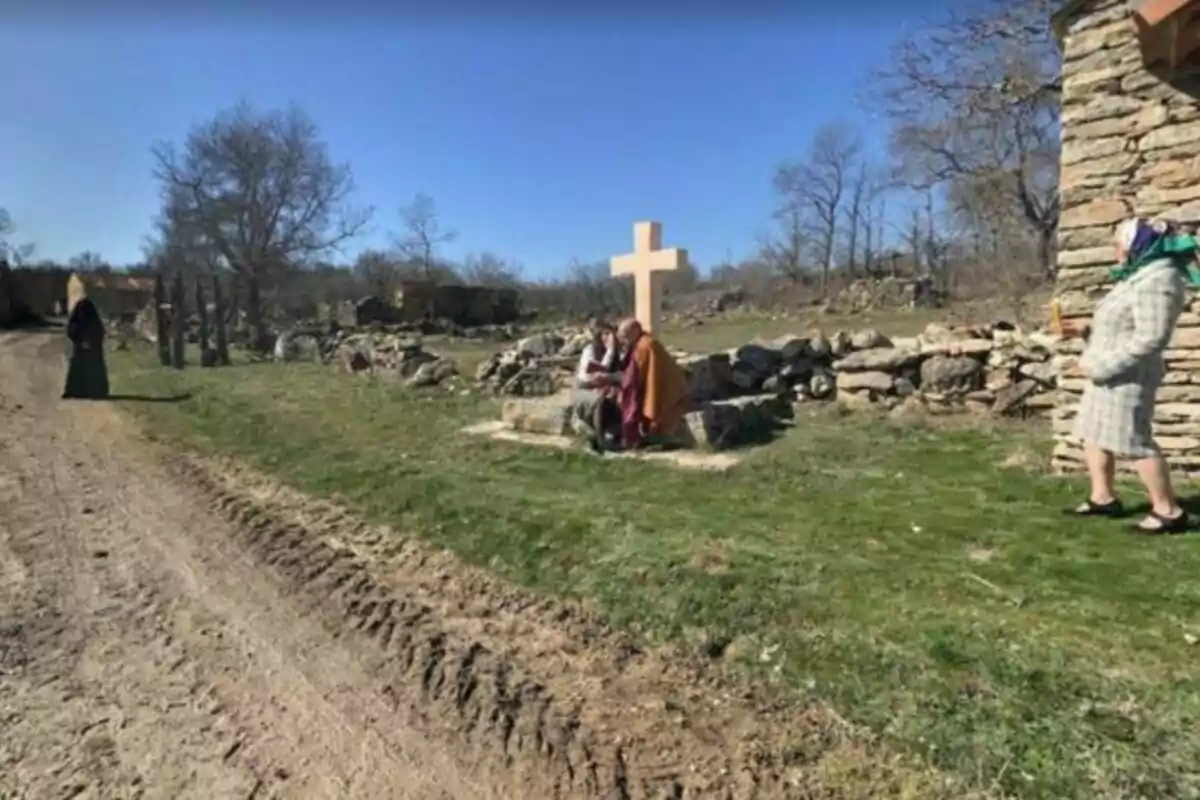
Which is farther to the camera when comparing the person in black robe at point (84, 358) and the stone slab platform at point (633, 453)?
the person in black robe at point (84, 358)

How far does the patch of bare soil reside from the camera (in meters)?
2.62

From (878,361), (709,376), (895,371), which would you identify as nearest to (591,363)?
(709,376)

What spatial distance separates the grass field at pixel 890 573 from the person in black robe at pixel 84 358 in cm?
606

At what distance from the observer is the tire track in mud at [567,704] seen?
2.54 m

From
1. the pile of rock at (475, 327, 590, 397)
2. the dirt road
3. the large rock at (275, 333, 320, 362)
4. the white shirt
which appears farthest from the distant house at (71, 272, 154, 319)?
the dirt road

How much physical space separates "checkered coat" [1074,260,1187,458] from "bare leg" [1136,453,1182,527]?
0.05 meters

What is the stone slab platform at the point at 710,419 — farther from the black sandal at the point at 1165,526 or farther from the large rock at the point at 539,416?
the black sandal at the point at 1165,526

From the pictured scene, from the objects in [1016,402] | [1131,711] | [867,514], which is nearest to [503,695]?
[1131,711]

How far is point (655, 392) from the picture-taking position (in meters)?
7.81

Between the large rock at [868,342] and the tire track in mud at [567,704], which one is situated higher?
the large rock at [868,342]

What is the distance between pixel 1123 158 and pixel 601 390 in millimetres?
4422

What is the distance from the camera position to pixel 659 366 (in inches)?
310

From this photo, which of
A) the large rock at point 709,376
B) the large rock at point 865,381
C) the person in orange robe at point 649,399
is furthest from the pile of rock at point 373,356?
the large rock at point 865,381

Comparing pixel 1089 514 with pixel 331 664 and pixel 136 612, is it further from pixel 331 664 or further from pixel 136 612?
pixel 136 612
